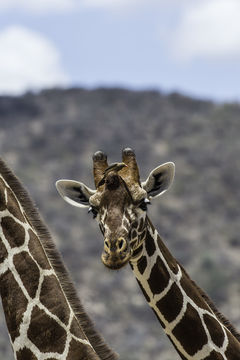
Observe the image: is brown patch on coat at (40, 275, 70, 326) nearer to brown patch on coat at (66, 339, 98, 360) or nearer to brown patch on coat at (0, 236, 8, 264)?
brown patch on coat at (66, 339, 98, 360)

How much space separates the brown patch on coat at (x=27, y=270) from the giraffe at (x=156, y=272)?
1.82 m

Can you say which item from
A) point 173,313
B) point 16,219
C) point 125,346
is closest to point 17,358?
point 16,219

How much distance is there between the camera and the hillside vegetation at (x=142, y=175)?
108ft

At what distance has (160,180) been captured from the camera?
8.81 m

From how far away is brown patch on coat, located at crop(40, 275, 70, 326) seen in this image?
19.4ft

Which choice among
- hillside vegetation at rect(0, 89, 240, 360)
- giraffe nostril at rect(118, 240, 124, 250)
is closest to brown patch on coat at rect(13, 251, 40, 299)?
giraffe nostril at rect(118, 240, 124, 250)

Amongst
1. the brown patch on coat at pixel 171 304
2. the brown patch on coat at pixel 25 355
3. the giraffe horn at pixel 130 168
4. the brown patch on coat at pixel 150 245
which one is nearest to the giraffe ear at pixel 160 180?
the giraffe horn at pixel 130 168

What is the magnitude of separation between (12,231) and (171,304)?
105 inches

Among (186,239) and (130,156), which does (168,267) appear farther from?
(186,239)

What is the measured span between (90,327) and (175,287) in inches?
97.7

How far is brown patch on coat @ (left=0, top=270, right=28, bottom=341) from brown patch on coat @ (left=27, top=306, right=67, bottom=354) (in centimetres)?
9

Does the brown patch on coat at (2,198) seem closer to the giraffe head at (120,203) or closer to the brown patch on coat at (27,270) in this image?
the brown patch on coat at (27,270)

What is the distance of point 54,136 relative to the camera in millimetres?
48500

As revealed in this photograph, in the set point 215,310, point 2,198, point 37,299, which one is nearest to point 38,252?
point 37,299
